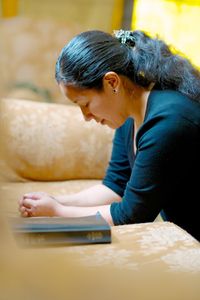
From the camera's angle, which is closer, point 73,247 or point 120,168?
point 73,247

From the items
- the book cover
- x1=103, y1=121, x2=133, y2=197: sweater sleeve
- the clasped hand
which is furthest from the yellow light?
the book cover

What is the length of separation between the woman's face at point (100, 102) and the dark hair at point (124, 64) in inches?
1.0

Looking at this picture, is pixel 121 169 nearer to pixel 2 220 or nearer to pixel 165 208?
pixel 165 208

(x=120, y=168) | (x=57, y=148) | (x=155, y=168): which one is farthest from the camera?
(x=57, y=148)

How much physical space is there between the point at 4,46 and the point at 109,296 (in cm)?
26

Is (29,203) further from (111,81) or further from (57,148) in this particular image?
(57,148)

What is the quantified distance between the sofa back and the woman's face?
0.57 meters

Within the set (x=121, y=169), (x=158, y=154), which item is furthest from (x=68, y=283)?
(x=121, y=169)

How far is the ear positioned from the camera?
1.11 m

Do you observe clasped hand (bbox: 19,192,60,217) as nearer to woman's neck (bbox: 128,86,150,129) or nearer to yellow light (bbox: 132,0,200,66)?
woman's neck (bbox: 128,86,150,129)

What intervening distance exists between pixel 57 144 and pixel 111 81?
0.71 metres

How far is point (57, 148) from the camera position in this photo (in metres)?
1.79

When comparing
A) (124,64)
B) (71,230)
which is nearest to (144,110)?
(124,64)

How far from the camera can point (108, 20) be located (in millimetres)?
2057
